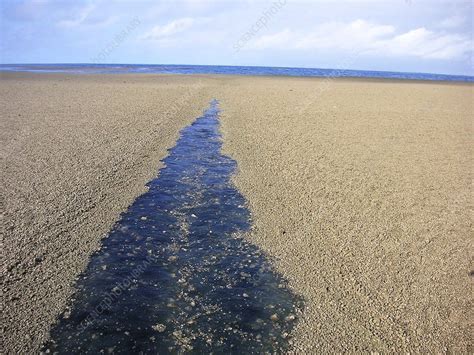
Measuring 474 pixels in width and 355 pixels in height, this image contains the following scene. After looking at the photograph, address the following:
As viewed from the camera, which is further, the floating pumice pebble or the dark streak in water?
the floating pumice pebble

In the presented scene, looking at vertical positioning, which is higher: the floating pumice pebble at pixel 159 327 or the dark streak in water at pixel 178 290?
the floating pumice pebble at pixel 159 327

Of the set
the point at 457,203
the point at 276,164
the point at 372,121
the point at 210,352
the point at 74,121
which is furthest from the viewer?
the point at 372,121

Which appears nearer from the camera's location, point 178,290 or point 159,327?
point 159,327

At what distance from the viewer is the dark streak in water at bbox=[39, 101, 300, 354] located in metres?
5.53

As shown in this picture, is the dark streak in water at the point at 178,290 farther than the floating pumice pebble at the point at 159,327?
No

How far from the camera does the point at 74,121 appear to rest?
20125mm

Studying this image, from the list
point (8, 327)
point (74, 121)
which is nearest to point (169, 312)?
point (8, 327)

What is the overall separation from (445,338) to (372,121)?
1919 centimetres

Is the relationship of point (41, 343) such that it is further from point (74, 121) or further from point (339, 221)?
point (74, 121)

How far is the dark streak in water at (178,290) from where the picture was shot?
5.53m

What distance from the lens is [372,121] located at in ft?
75.6

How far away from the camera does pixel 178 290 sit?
6.69 meters

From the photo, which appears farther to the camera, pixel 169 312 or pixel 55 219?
pixel 55 219

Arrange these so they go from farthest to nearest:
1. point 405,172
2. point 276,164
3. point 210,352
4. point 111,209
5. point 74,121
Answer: point 74,121
point 276,164
point 405,172
point 111,209
point 210,352
